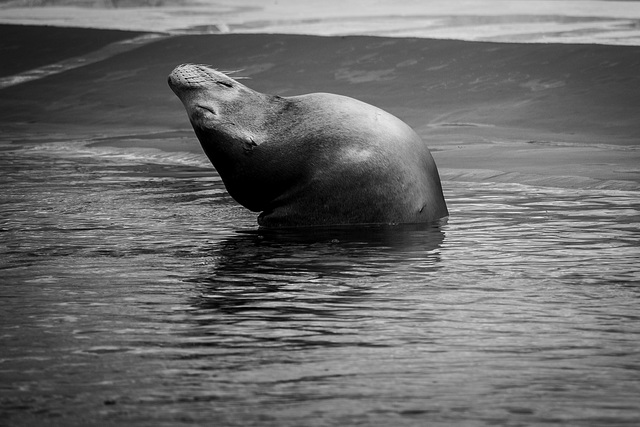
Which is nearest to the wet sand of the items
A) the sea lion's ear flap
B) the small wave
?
the small wave

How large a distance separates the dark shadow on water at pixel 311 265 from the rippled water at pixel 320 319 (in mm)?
18

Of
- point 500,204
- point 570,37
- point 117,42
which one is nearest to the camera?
point 500,204

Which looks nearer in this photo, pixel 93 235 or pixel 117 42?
pixel 93 235

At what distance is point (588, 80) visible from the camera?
14.9 m

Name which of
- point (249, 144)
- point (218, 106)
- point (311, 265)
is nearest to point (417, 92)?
point (218, 106)

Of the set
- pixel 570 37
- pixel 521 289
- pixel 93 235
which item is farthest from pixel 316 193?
pixel 570 37

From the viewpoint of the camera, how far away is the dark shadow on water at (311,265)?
6238 millimetres

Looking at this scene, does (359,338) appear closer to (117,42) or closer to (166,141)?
(166,141)

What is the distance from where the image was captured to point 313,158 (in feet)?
28.3

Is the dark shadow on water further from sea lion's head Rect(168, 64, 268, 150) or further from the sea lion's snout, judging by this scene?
the sea lion's snout

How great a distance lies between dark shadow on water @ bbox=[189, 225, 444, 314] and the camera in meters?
6.24

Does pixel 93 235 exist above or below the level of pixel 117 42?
below

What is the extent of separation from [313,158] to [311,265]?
5.31 feet

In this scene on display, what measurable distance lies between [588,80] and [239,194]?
23.3 ft
